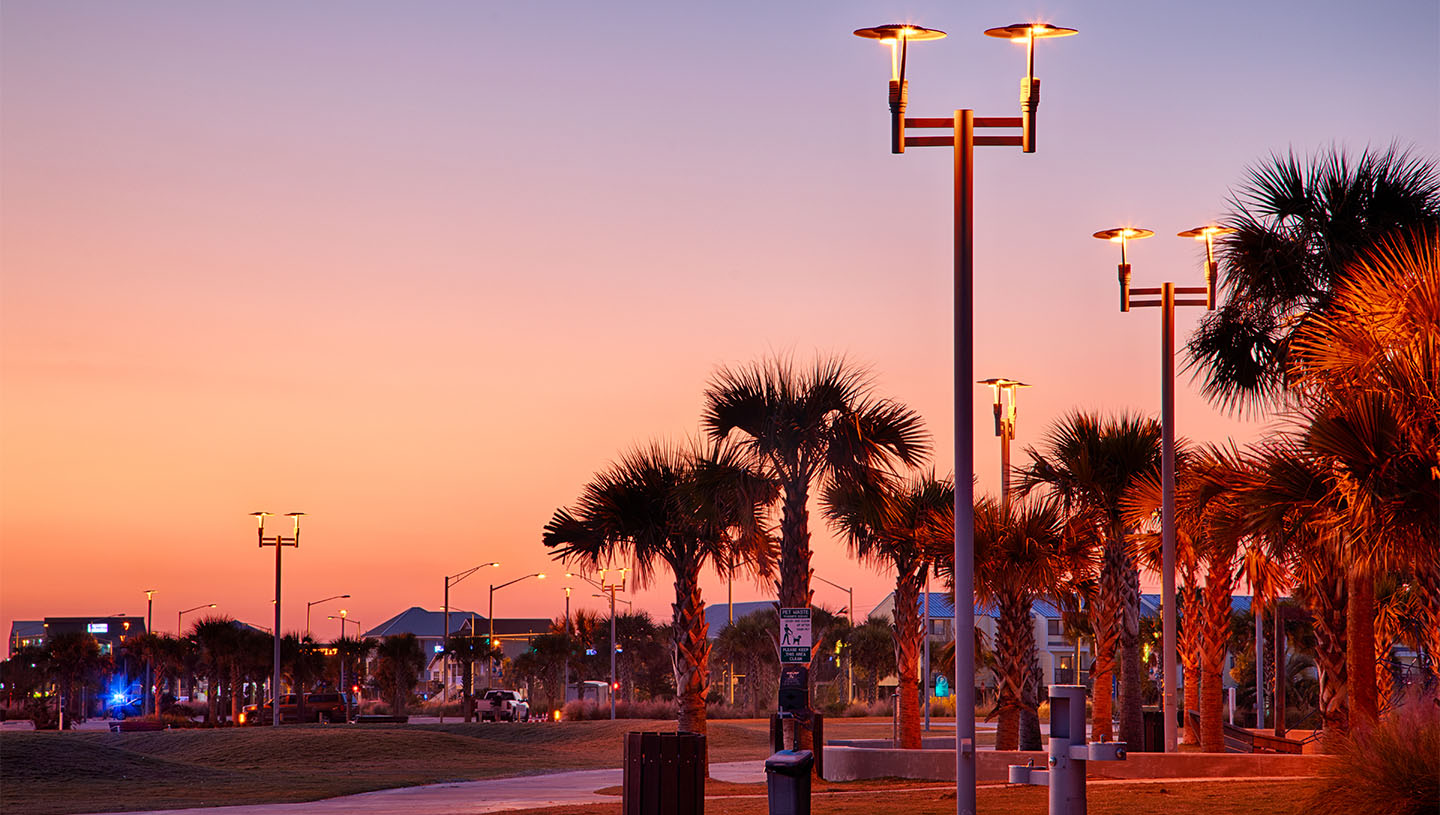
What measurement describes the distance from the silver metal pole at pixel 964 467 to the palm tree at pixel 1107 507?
13.5 metres

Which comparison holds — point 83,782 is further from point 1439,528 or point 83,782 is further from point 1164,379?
point 1439,528

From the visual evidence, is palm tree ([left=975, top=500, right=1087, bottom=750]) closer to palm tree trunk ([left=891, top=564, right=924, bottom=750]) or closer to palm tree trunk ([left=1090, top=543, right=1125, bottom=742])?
palm tree trunk ([left=1090, top=543, right=1125, bottom=742])

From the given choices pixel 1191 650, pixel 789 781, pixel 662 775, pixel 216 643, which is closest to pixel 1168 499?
pixel 1191 650

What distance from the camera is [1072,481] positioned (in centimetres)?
2747

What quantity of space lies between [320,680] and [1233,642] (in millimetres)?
52274

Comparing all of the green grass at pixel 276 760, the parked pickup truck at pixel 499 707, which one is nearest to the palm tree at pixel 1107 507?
the green grass at pixel 276 760

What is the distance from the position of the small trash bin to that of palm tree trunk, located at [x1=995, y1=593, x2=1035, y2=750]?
14.7 m

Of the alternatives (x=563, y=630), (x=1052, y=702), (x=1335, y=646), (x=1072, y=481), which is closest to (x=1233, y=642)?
→ (x=563, y=630)

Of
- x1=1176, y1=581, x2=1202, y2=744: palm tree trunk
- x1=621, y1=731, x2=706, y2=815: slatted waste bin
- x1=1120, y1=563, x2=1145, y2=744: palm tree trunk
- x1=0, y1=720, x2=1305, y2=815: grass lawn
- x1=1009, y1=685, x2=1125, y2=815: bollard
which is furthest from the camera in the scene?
x1=1176, y1=581, x2=1202, y2=744: palm tree trunk

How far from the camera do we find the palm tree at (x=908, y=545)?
27.7m

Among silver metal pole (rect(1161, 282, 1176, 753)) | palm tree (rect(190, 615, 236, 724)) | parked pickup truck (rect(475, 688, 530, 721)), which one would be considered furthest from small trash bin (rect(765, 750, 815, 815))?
palm tree (rect(190, 615, 236, 724))

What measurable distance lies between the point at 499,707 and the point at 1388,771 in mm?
57539

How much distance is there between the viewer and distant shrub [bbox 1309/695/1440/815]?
13.3 m

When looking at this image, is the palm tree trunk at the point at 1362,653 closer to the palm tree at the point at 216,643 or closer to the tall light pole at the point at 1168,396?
the tall light pole at the point at 1168,396
